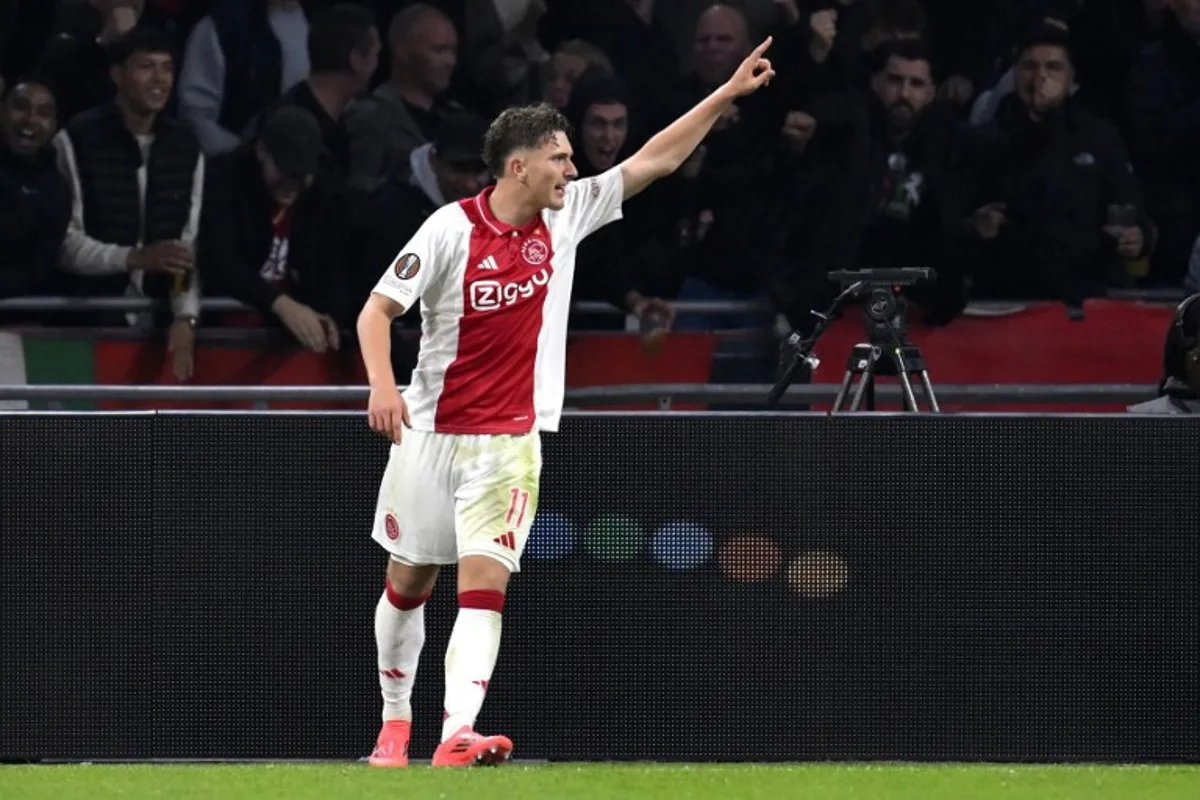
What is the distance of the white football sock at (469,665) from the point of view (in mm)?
6355

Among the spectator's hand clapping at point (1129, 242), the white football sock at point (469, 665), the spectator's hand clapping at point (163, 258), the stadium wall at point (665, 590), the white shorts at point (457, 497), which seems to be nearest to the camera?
the white football sock at point (469, 665)

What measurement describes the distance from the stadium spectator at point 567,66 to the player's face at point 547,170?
407cm

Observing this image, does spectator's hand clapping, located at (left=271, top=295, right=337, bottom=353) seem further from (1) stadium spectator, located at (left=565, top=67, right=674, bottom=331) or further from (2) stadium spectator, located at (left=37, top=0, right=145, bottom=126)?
(2) stadium spectator, located at (left=37, top=0, right=145, bottom=126)

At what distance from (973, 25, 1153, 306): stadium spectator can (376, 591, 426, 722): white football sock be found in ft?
15.4

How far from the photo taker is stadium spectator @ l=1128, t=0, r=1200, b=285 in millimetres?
10711

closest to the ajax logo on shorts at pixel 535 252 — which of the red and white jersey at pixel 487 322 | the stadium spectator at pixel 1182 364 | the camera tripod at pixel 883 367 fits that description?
the red and white jersey at pixel 487 322

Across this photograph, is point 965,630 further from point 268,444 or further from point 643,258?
point 643,258

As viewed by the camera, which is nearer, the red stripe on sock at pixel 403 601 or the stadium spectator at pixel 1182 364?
the red stripe on sock at pixel 403 601

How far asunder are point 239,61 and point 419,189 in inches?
38.6

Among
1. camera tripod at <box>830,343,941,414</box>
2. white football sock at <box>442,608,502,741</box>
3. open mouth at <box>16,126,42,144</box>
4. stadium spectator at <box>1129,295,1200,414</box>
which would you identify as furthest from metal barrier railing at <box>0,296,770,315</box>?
white football sock at <box>442,608,502,741</box>

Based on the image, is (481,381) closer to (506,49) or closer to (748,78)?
(748,78)

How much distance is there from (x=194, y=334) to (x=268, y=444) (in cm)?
355

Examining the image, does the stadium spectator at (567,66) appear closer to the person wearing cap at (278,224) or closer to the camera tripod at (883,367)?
the person wearing cap at (278,224)

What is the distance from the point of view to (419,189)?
10.6 meters
